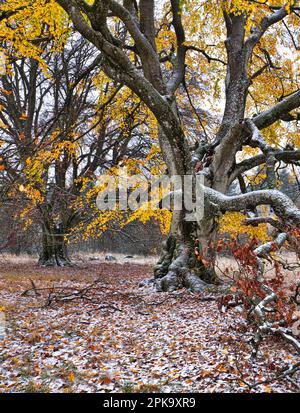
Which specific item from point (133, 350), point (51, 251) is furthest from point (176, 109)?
point (51, 251)

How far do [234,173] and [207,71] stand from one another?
5.55 m

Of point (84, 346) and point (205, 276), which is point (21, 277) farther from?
point (84, 346)

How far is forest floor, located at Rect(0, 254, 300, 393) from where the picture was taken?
3949 mm

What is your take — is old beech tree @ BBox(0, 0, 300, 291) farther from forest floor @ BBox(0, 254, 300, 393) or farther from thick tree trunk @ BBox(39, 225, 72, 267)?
thick tree trunk @ BBox(39, 225, 72, 267)

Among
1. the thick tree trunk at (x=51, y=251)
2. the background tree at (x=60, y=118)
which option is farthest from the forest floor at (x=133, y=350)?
the thick tree trunk at (x=51, y=251)

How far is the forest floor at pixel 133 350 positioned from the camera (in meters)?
3.95

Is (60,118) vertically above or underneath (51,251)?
above

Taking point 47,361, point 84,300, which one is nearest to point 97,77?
point 84,300

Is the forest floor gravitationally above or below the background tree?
below

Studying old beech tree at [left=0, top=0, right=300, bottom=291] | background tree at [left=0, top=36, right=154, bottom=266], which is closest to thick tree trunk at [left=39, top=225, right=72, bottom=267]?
background tree at [left=0, top=36, right=154, bottom=266]

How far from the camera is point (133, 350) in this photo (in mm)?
5004

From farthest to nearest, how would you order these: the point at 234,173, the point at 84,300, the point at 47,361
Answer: the point at 234,173, the point at 84,300, the point at 47,361

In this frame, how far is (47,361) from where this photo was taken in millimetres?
4637

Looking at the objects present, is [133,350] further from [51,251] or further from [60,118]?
[51,251]
